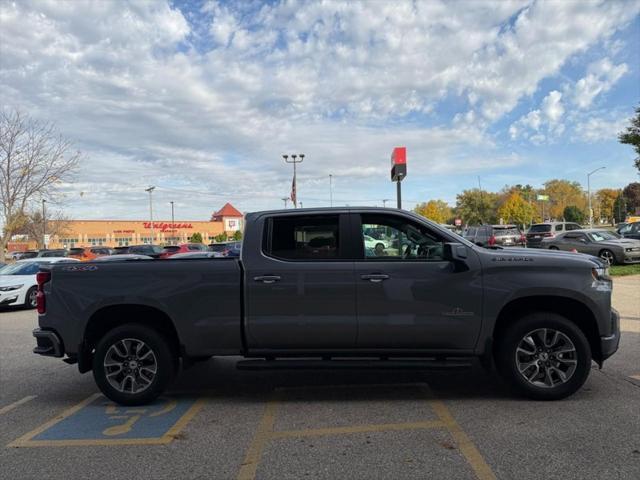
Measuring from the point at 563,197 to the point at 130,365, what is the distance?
4728 inches

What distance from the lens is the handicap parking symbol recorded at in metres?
4.21

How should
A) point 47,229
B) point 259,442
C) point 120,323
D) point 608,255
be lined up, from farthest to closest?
point 47,229 → point 608,255 → point 120,323 → point 259,442

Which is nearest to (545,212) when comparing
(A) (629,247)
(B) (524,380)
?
(A) (629,247)

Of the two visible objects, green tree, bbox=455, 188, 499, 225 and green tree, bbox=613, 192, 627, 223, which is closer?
green tree, bbox=455, 188, 499, 225

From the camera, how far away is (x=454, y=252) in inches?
185

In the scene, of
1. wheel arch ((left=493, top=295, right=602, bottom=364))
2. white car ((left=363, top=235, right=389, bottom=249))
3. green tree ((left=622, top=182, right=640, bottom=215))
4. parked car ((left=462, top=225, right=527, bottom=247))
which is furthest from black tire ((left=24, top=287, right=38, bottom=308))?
green tree ((left=622, top=182, right=640, bottom=215))

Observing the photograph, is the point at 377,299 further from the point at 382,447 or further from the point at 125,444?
the point at 125,444

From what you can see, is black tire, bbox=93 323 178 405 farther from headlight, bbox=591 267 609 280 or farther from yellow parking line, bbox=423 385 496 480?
headlight, bbox=591 267 609 280

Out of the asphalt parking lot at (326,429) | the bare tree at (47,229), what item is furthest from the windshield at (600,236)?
the bare tree at (47,229)

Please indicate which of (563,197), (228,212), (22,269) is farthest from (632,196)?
(22,269)

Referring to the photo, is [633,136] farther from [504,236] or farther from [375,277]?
[375,277]

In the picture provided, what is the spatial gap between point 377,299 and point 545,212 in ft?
398

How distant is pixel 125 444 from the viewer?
410 cm

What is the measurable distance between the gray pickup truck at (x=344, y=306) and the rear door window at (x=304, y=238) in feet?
0.03
